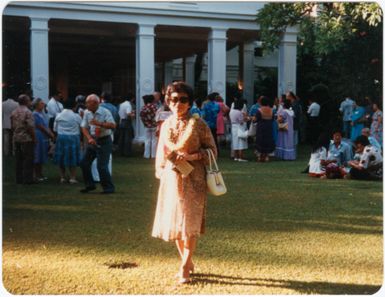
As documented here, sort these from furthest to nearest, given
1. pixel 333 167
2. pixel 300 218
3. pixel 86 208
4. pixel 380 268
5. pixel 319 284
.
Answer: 1. pixel 333 167
2. pixel 86 208
3. pixel 300 218
4. pixel 380 268
5. pixel 319 284

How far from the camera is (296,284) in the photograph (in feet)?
15.8

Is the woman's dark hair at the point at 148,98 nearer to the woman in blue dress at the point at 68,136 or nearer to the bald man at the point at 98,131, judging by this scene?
the woman in blue dress at the point at 68,136

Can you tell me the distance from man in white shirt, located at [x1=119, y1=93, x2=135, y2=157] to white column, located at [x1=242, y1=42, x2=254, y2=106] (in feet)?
31.7

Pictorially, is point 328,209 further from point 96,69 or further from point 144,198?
point 96,69

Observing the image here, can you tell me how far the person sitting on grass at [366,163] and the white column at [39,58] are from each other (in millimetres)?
9628

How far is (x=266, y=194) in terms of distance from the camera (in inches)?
372

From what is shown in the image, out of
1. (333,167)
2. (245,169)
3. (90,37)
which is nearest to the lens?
(333,167)

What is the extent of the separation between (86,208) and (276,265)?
3.48 m

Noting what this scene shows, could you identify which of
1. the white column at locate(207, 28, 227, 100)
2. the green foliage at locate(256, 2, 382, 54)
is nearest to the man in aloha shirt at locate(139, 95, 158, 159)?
the green foliage at locate(256, 2, 382, 54)

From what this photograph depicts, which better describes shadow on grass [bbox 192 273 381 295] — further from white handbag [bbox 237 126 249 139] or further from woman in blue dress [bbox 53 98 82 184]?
white handbag [bbox 237 126 249 139]

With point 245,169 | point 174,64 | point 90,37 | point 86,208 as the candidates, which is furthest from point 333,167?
point 174,64

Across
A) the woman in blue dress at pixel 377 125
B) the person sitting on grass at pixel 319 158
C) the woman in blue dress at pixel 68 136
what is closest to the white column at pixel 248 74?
the woman in blue dress at pixel 377 125

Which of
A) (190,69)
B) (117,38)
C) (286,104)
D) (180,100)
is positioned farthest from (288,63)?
(180,100)

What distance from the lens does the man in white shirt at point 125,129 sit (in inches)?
615
